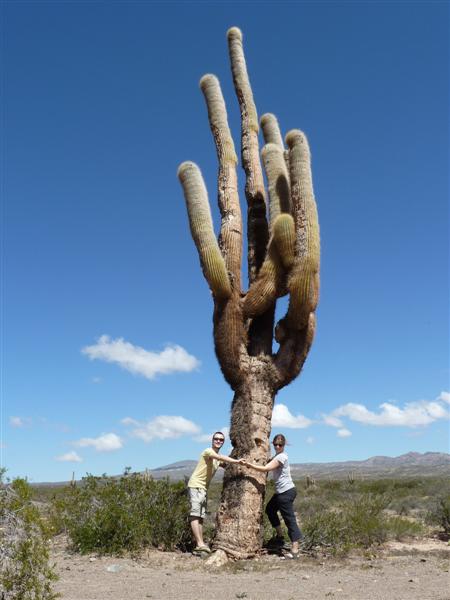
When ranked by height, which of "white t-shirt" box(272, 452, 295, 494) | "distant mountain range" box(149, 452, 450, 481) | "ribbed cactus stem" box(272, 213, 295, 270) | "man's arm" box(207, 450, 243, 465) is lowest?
"distant mountain range" box(149, 452, 450, 481)

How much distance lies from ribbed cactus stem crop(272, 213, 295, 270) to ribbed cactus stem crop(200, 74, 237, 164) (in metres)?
2.04

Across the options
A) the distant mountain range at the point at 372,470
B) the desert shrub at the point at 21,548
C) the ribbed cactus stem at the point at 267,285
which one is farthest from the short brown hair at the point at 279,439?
the distant mountain range at the point at 372,470

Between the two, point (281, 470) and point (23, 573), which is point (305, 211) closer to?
point (281, 470)

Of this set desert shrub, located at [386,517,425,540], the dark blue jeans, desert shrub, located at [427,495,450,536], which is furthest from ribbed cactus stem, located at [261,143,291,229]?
desert shrub, located at [427,495,450,536]

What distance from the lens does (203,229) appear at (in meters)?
8.42

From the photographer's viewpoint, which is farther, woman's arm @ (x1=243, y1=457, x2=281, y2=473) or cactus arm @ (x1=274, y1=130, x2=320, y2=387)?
cactus arm @ (x1=274, y1=130, x2=320, y2=387)

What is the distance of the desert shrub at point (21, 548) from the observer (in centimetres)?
390

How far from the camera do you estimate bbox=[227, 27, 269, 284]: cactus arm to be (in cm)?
934

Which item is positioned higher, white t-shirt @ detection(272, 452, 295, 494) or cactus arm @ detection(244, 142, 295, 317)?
cactus arm @ detection(244, 142, 295, 317)

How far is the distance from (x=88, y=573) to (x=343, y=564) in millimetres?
3117

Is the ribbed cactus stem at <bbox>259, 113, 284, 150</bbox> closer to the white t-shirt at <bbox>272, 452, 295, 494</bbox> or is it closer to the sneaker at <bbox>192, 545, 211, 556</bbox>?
the white t-shirt at <bbox>272, 452, 295, 494</bbox>

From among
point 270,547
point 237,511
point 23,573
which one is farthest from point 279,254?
point 23,573

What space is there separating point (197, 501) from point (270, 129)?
6742mm

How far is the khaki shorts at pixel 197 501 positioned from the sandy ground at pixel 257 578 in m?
0.54
